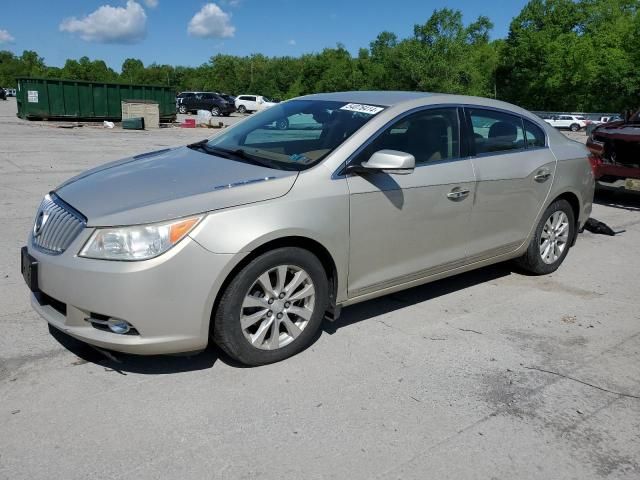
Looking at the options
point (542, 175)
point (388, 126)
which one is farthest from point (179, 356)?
point (542, 175)

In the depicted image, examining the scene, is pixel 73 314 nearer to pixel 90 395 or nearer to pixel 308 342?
pixel 90 395

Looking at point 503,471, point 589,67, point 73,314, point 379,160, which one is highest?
point 589,67

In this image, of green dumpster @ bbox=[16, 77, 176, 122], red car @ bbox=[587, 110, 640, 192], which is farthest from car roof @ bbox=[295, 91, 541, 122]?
green dumpster @ bbox=[16, 77, 176, 122]

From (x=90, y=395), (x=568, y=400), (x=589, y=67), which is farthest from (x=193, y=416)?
(x=589, y=67)

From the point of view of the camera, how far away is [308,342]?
3.78 meters

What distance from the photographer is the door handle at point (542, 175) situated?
504cm

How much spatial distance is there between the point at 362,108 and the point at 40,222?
2266 millimetres

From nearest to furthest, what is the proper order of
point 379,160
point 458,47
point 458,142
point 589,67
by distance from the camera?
point 379,160 < point 458,142 < point 589,67 < point 458,47

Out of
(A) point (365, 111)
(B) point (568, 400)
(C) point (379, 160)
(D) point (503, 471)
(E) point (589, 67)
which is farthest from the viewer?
(E) point (589, 67)

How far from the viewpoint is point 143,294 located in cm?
303

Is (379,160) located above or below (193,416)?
above

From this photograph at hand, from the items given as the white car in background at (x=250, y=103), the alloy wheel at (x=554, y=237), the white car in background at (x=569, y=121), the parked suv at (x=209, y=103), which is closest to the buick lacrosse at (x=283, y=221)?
the alloy wheel at (x=554, y=237)

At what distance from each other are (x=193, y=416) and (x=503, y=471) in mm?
1533

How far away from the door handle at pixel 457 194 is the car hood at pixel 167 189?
1.31m
